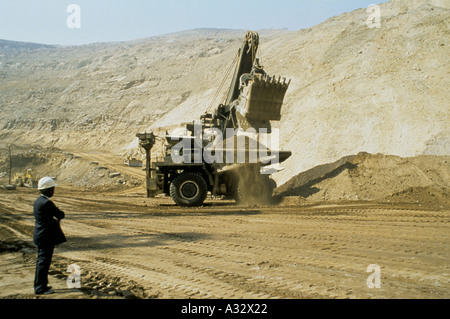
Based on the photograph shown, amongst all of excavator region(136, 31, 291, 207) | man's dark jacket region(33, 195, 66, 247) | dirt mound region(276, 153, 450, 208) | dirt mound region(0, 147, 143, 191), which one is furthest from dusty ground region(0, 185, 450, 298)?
dirt mound region(0, 147, 143, 191)

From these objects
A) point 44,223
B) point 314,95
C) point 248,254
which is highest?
point 314,95

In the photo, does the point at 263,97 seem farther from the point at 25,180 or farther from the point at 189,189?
the point at 25,180

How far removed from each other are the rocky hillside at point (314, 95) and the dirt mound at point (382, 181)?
3.89 metres

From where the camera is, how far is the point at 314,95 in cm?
2284

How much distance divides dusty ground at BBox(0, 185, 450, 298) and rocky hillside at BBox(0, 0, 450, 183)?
29.0 ft

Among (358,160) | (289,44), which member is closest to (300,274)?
(358,160)

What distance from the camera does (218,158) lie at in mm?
12398

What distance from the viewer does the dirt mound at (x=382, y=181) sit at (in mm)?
11094

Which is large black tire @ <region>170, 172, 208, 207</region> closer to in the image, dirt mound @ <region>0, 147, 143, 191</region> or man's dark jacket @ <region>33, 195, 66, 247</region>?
man's dark jacket @ <region>33, 195, 66, 247</region>

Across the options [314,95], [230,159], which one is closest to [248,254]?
[230,159]

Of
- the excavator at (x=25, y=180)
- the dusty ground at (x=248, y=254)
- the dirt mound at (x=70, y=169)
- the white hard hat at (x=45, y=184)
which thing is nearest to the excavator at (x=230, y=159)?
the dusty ground at (x=248, y=254)

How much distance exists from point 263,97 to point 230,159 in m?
2.44

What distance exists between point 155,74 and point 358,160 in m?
43.3

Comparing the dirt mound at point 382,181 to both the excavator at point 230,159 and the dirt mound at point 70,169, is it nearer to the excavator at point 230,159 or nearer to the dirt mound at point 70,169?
the excavator at point 230,159
